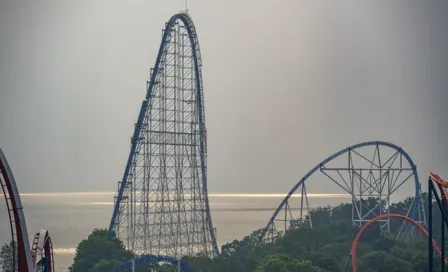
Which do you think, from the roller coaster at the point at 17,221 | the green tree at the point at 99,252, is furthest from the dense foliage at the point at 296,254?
the roller coaster at the point at 17,221

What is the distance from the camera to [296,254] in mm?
46875

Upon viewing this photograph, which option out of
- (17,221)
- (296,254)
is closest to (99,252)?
(296,254)

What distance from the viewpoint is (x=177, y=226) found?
45625 mm

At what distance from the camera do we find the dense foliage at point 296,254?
132ft

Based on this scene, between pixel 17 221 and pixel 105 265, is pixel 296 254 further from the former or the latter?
pixel 17 221

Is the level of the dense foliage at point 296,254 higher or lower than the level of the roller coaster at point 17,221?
lower

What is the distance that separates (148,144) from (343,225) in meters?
17.3

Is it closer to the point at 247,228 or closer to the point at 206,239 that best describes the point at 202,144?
the point at 206,239

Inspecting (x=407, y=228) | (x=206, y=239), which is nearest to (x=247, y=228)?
(x=407, y=228)

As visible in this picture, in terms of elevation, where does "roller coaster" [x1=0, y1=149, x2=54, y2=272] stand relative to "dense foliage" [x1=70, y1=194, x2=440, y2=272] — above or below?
above

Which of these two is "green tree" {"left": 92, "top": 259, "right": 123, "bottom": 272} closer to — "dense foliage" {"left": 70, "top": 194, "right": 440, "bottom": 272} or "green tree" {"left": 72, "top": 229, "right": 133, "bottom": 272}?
"dense foliage" {"left": 70, "top": 194, "right": 440, "bottom": 272}

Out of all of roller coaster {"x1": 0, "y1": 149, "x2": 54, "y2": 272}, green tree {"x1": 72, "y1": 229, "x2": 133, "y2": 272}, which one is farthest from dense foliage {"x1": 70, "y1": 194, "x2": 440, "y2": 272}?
roller coaster {"x1": 0, "y1": 149, "x2": 54, "y2": 272}

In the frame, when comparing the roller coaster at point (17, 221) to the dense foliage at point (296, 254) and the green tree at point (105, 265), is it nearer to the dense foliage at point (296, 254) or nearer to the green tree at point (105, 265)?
the dense foliage at point (296, 254)

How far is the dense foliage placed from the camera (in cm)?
4038
